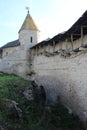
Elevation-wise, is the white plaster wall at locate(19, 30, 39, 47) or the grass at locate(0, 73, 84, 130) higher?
the white plaster wall at locate(19, 30, 39, 47)

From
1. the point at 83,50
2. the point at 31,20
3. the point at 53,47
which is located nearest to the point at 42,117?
the point at 83,50

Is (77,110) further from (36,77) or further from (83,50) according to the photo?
(36,77)

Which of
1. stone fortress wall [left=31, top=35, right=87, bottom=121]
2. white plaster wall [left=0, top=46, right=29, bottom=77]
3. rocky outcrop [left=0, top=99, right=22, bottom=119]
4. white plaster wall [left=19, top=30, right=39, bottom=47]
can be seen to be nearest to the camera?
rocky outcrop [left=0, top=99, right=22, bottom=119]

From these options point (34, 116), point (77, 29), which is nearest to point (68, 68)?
point (77, 29)

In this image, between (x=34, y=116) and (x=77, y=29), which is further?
(x=77, y=29)

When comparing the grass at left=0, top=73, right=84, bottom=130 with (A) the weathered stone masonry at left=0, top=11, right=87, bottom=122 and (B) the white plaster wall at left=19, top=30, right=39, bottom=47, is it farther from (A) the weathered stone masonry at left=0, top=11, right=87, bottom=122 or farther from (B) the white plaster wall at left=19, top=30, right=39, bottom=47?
(B) the white plaster wall at left=19, top=30, right=39, bottom=47

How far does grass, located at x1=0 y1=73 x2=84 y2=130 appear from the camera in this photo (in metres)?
14.3

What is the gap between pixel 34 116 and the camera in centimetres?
1603

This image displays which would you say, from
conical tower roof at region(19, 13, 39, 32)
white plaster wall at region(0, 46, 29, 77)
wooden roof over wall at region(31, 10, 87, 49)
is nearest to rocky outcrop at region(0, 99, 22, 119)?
wooden roof over wall at region(31, 10, 87, 49)

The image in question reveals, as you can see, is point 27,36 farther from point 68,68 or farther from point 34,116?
point 34,116

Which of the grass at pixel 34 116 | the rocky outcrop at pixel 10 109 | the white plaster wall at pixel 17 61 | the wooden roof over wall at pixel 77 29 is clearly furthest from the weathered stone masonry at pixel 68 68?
the white plaster wall at pixel 17 61

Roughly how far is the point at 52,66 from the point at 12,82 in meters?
3.48

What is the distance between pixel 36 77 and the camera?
89.9ft

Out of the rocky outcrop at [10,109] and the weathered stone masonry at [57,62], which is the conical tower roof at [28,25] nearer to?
the weathered stone masonry at [57,62]
